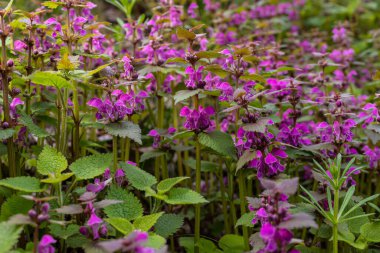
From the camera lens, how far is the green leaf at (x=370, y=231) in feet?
5.91

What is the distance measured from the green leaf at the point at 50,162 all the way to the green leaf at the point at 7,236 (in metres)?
0.32

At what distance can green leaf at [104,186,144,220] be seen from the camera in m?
1.75

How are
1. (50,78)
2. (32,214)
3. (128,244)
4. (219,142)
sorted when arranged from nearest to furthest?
1. (128,244)
2. (32,214)
3. (50,78)
4. (219,142)

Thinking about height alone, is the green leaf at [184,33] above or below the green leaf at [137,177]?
above

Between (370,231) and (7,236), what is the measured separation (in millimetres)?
1300

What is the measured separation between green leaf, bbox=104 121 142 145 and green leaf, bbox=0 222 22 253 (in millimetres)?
537

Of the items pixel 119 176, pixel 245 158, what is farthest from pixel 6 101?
pixel 245 158

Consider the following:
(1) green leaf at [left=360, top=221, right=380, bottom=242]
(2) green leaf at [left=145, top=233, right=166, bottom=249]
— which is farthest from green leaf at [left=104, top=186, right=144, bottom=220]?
(1) green leaf at [left=360, top=221, right=380, bottom=242]

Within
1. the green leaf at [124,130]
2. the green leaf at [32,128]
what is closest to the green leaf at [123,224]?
the green leaf at [124,130]

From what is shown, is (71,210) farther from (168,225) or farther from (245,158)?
(245,158)

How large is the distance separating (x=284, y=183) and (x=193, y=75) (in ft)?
2.50

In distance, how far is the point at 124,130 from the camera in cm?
187

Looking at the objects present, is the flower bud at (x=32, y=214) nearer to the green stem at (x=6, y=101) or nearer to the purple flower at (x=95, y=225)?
the purple flower at (x=95, y=225)

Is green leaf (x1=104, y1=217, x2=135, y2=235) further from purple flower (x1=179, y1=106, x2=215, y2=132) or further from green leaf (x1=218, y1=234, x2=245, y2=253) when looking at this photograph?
green leaf (x1=218, y1=234, x2=245, y2=253)
